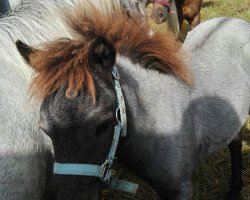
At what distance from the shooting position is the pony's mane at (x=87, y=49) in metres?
1.99

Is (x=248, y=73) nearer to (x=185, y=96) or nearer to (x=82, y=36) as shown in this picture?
(x=185, y=96)

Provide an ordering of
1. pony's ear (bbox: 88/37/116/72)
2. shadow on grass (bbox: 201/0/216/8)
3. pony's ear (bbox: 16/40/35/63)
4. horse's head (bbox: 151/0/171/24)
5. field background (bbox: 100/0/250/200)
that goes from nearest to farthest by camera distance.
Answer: pony's ear (bbox: 88/37/116/72) → pony's ear (bbox: 16/40/35/63) → field background (bbox: 100/0/250/200) → horse's head (bbox: 151/0/171/24) → shadow on grass (bbox: 201/0/216/8)

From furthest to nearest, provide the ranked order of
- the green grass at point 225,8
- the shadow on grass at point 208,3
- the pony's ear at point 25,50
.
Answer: the shadow on grass at point 208,3, the green grass at point 225,8, the pony's ear at point 25,50

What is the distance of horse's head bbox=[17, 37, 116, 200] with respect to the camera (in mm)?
1948

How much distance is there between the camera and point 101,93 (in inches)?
80.1

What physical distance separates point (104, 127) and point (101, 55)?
0.36 metres

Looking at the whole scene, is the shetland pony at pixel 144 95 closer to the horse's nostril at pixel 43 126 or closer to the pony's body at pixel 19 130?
the horse's nostril at pixel 43 126

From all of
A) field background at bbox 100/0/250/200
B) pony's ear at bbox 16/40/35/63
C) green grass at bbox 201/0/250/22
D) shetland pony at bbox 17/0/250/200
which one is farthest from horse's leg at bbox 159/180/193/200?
green grass at bbox 201/0/250/22

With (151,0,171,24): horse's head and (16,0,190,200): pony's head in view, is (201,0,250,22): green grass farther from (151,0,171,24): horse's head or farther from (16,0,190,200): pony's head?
(16,0,190,200): pony's head

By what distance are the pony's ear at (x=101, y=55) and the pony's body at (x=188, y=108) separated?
0.24m

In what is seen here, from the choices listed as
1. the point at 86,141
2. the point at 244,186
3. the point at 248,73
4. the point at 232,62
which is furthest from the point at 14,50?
the point at 244,186

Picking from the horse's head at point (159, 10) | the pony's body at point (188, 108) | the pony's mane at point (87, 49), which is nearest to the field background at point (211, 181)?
the pony's body at point (188, 108)

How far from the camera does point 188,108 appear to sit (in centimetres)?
263

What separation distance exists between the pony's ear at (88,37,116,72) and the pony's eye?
0.27m
